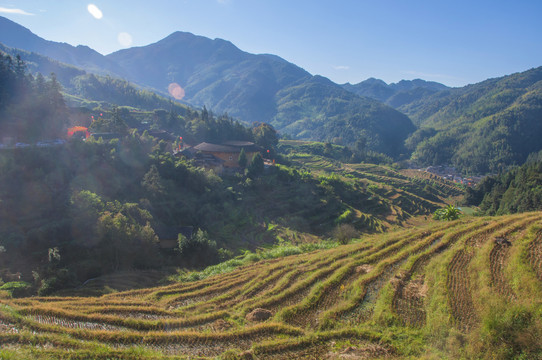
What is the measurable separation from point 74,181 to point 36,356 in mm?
24322

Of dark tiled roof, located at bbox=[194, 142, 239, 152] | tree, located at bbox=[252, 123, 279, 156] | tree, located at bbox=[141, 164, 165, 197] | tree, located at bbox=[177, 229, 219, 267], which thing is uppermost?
tree, located at bbox=[252, 123, 279, 156]

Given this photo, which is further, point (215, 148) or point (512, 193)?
point (215, 148)

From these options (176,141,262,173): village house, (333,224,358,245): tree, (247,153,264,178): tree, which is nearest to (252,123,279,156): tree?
(176,141,262,173): village house

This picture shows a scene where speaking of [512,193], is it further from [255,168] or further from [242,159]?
[242,159]

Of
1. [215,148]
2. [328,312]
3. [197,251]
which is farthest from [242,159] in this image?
[328,312]

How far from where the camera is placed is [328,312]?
12211mm

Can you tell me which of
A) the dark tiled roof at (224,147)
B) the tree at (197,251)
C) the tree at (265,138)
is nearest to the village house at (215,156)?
the dark tiled roof at (224,147)

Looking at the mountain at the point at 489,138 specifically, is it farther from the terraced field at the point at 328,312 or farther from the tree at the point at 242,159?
the terraced field at the point at 328,312

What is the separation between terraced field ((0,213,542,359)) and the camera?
932cm

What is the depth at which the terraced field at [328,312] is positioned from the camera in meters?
9.32

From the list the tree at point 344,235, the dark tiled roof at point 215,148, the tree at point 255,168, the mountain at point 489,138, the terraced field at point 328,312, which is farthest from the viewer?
the mountain at point 489,138

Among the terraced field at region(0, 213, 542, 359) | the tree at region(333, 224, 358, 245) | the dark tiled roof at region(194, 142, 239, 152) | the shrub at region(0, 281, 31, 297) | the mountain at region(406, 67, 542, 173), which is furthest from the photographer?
the mountain at region(406, 67, 542, 173)

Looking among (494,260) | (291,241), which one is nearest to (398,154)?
(291,241)

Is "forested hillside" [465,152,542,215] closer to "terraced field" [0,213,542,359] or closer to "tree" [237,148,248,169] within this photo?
"terraced field" [0,213,542,359]
